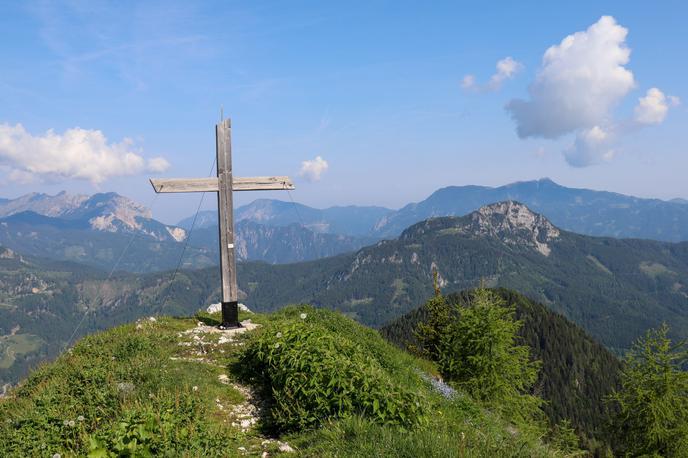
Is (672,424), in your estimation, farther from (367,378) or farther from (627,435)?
(367,378)

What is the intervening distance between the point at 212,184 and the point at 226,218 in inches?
57.8

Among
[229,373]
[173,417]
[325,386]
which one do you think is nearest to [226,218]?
[229,373]

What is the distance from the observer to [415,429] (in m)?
A: 7.51

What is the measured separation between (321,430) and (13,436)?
5620 mm

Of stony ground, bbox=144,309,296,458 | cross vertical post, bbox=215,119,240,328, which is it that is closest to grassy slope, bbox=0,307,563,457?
stony ground, bbox=144,309,296,458

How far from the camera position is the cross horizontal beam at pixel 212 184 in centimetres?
1725

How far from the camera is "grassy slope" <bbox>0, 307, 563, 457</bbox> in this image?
260 inches

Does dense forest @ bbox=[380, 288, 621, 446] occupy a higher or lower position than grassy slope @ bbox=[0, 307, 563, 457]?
lower

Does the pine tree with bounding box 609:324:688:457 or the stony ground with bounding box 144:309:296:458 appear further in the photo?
the pine tree with bounding box 609:324:688:457

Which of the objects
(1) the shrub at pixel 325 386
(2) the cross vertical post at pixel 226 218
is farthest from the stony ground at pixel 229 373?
(2) the cross vertical post at pixel 226 218

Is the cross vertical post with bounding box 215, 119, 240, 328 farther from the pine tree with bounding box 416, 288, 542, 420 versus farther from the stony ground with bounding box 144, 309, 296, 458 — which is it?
the pine tree with bounding box 416, 288, 542, 420

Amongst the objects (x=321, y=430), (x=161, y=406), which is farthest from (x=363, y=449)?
(x=161, y=406)

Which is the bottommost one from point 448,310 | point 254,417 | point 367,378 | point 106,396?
point 448,310

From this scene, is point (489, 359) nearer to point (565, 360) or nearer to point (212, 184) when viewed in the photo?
point (212, 184)
